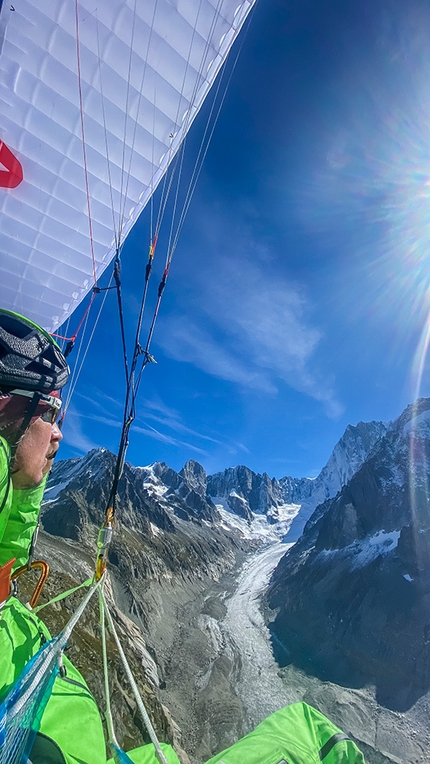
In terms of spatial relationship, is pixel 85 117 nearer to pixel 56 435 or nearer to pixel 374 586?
pixel 56 435

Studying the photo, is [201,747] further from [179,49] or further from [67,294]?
[179,49]

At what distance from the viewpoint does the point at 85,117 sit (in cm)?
820

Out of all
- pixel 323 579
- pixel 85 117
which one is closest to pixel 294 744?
pixel 85 117

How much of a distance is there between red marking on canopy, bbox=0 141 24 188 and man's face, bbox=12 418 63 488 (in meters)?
7.33

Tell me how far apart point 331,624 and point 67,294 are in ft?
293

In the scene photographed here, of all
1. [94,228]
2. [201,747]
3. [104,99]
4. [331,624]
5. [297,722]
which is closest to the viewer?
[297,722]

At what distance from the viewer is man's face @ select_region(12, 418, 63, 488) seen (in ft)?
10.0

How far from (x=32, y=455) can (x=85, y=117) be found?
8659 mm

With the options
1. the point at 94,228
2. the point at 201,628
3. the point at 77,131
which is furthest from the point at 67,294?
the point at 201,628

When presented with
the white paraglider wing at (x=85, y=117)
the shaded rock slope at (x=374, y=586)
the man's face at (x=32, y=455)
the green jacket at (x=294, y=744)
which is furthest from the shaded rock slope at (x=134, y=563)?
the shaded rock slope at (x=374, y=586)

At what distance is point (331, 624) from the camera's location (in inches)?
2936

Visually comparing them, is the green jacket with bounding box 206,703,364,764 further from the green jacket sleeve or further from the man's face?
the man's face

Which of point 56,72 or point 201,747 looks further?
point 201,747

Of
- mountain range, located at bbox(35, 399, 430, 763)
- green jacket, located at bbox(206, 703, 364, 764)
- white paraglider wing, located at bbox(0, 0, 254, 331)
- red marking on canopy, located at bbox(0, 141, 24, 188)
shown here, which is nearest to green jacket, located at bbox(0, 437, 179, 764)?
green jacket, located at bbox(206, 703, 364, 764)
